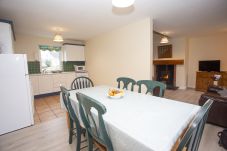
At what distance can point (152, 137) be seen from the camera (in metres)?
0.84

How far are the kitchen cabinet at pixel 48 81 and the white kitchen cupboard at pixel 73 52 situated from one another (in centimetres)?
69

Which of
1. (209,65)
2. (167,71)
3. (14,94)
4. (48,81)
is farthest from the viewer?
(167,71)

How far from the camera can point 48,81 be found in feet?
15.0

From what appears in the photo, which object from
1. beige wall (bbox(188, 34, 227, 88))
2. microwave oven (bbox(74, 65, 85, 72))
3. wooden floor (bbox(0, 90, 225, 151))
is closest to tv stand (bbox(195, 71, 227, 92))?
beige wall (bbox(188, 34, 227, 88))

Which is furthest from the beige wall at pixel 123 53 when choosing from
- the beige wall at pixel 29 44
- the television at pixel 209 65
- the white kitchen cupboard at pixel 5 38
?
the television at pixel 209 65

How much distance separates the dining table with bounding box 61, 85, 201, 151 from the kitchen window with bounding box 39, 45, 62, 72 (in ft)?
14.6

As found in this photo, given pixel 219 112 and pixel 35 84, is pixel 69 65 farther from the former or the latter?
pixel 219 112

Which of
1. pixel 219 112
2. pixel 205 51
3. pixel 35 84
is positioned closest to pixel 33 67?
pixel 35 84

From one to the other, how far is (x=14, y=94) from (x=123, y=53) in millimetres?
2686

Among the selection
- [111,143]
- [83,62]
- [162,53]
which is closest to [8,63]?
[111,143]

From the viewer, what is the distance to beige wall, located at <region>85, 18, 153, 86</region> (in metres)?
2.95

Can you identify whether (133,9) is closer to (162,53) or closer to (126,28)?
(126,28)

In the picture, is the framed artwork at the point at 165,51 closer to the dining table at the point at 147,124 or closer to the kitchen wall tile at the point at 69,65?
the kitchen wall tile at the point at 69,65

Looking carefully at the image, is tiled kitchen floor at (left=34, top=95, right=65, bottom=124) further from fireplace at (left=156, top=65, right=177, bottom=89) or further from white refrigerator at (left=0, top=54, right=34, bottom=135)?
fireplace at (left=156, top=65, right=177, bottom=89)
